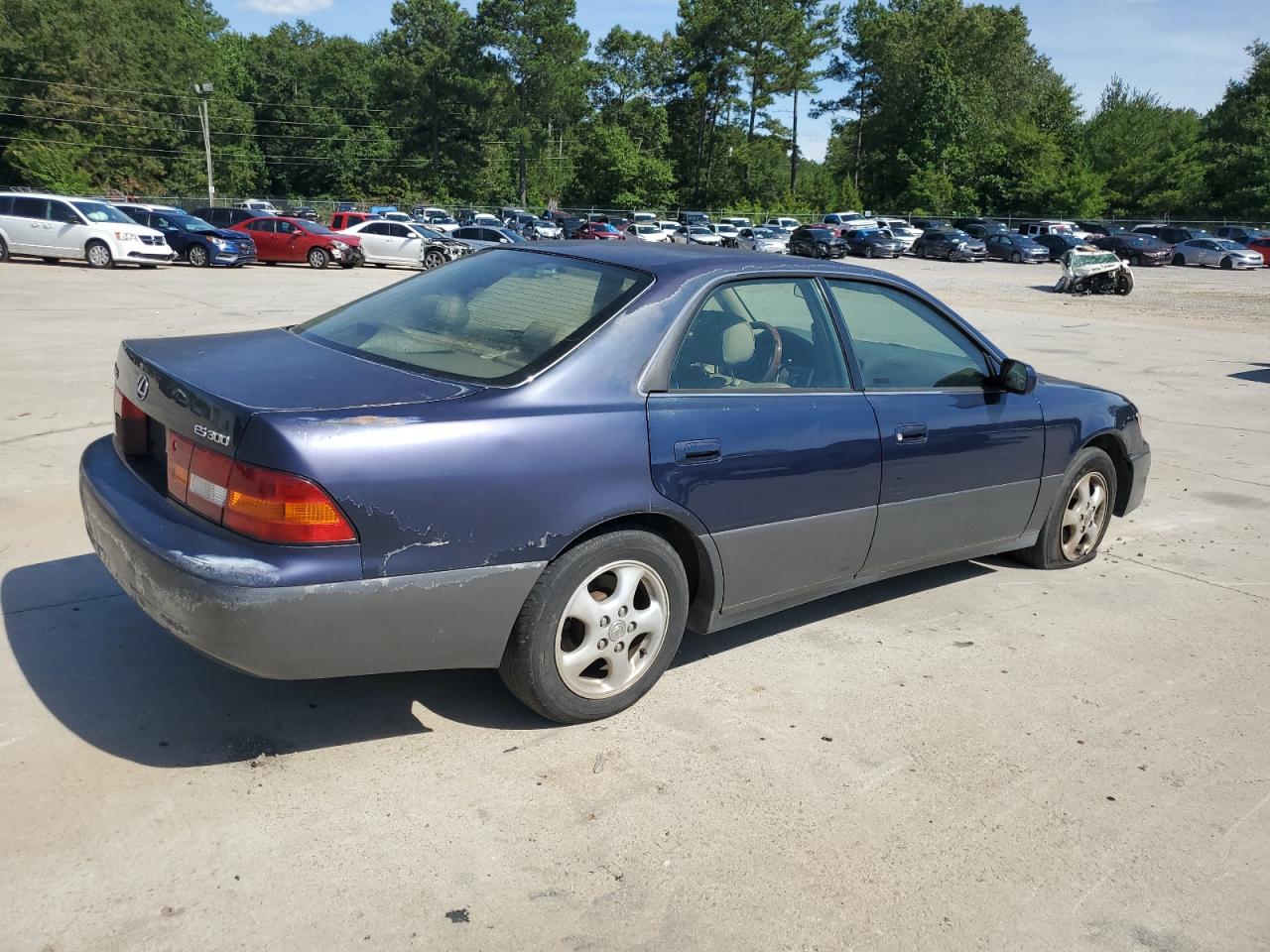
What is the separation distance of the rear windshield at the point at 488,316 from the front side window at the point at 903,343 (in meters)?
1.04

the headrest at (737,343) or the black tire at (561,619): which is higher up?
the headrest at (737,343)

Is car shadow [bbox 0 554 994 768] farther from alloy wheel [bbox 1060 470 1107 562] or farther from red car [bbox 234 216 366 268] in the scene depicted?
red car [bbox 234 216 366 268]

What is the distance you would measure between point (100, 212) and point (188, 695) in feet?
82.3

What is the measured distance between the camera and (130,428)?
3.56 m

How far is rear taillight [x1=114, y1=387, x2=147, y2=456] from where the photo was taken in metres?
3.53

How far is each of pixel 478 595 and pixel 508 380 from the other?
26.6 inches

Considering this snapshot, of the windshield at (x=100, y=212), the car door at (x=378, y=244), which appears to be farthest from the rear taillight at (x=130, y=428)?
the car door at (x=378, y=244)

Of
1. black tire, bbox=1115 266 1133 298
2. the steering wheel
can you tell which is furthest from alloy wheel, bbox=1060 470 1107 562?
black tire, bbox=1115 266 1133 298

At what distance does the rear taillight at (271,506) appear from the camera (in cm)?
280

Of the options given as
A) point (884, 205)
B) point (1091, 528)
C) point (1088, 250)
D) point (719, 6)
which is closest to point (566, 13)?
point (719, 6)

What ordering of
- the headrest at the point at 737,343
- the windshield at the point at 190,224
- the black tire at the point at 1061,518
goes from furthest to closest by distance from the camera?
the windshield at the point at 190,224, the black tire at the point at 1061,518, the headrest at the point at 737,343

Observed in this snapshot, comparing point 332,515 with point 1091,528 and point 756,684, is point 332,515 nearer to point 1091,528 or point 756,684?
point 756,684

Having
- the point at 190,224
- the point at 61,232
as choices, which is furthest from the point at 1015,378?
the point at 190,224

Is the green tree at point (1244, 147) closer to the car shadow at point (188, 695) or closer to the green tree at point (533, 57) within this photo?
the green tree at point (533, 57)
